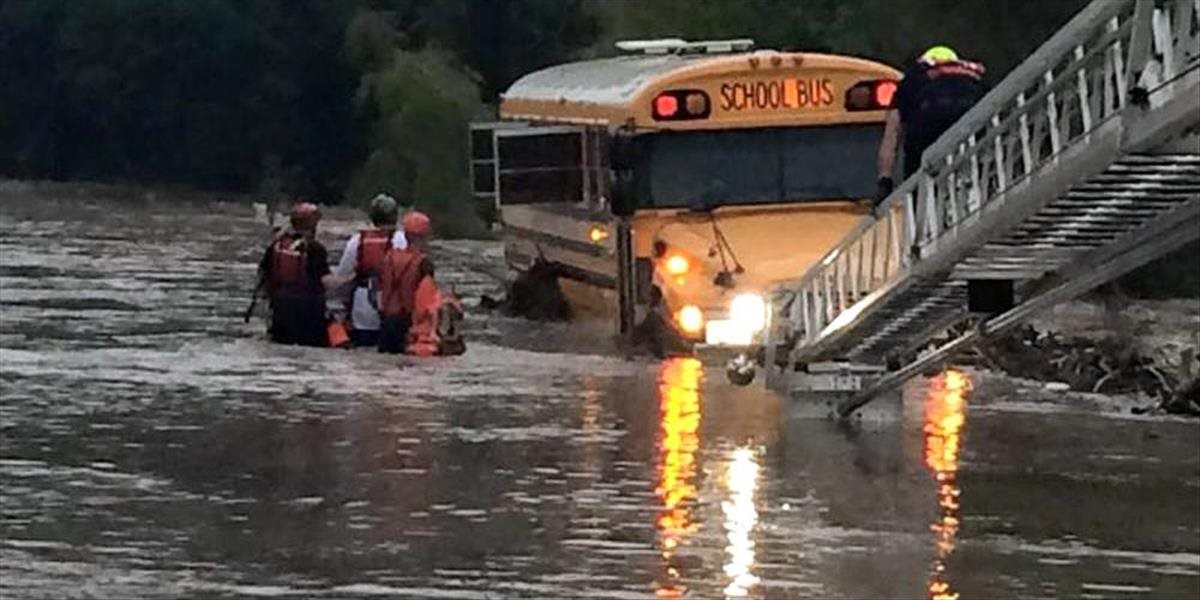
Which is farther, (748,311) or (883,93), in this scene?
(883,93)

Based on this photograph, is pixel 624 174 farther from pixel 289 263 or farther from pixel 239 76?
pixel 239 76

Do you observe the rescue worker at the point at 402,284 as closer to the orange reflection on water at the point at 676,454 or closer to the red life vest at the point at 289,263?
the red life vest at the point at 289,263

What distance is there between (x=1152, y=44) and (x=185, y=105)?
83.7 meters

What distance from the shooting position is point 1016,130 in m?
13.9

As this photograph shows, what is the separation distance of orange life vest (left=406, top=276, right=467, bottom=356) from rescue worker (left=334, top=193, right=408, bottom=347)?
0.35m

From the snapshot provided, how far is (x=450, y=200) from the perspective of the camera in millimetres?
62281

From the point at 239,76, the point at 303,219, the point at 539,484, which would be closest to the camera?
the point at 539,484

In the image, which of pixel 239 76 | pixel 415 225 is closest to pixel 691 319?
pixel 415 225

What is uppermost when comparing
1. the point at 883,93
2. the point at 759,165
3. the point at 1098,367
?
the point at 883,93

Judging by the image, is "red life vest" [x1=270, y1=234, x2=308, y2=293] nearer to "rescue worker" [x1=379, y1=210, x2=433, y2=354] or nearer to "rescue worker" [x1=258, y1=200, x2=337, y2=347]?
"rescue worker" [x1=258, y1=200, x2=337, y2=347]

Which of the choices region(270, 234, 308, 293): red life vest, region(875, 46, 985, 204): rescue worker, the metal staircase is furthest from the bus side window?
region(875, 46, 985, 204): rescue worker

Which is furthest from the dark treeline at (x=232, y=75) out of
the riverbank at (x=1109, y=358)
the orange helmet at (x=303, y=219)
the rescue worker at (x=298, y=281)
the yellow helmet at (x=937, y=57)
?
the yellow helmet at (x=937, y=57)

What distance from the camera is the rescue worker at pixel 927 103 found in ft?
54.2

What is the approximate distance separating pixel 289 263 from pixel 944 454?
6189 mm
